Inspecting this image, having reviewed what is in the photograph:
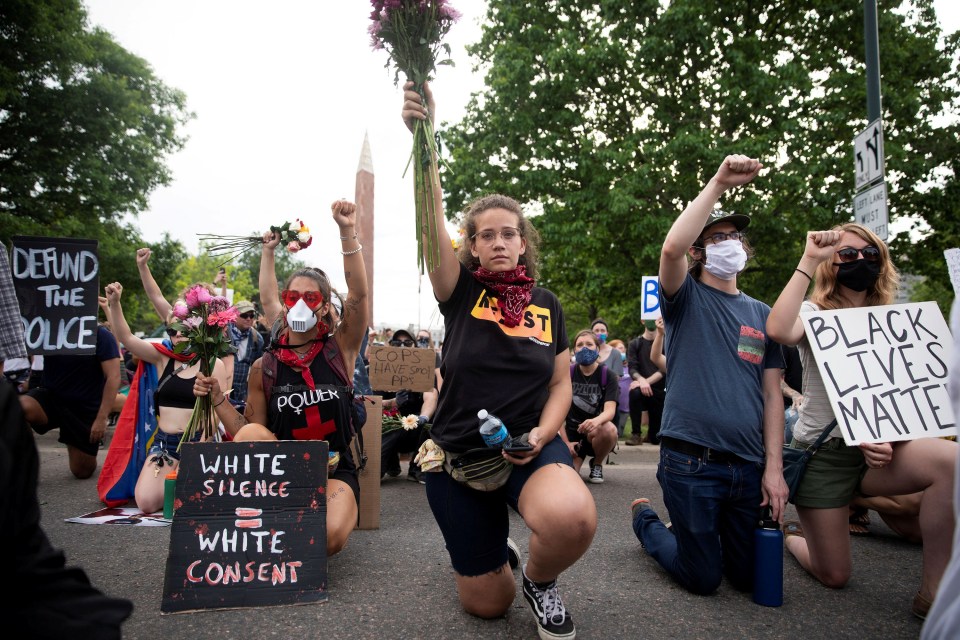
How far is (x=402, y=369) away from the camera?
23.3 feet

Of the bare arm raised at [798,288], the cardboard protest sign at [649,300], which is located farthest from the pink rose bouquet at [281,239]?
the cardboard protest sign at [649,300]

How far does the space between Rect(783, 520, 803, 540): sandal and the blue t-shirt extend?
5.07ft

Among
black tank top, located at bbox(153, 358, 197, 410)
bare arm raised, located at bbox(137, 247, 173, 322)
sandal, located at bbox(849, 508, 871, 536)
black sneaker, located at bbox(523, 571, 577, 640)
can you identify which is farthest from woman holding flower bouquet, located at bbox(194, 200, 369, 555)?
sandal, located at bbox(849, 508, 871, 536)

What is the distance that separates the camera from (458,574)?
119 inches

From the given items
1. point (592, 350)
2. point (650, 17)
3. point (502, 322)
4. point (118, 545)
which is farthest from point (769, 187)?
point (118, 545)

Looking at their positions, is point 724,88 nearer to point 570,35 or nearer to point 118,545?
point 570,35

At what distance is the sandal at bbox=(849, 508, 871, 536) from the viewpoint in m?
4.74

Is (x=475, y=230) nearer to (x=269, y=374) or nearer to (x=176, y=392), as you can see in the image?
(x=269, y=374)

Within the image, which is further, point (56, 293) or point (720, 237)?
point (56, 293)

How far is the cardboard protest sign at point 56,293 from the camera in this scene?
5.21 m

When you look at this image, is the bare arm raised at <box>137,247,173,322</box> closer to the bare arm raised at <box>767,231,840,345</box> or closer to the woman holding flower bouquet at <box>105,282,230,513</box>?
the woman holding flower bouquet at <box>105,282,230,513</box>

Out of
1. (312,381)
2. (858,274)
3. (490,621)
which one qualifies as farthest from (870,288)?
(312,381)

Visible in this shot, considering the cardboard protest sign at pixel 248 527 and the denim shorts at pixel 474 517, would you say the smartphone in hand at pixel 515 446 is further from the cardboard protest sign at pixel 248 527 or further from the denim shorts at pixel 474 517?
the cardboard protest sign at pixel 248 527

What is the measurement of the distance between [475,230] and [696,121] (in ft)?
39.2
